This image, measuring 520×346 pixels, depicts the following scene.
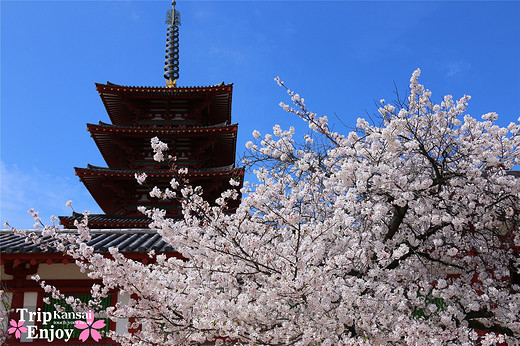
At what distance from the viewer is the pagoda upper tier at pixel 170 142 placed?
635 inches

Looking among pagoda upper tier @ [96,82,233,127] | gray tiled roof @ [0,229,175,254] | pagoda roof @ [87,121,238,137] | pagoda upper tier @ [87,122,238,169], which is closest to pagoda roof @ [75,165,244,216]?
pagoda upper tier @ [87,122,238,169]

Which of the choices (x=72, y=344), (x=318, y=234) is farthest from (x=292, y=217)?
(x=72, y=344)

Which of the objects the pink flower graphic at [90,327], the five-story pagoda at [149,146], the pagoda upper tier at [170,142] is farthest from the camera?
the pagoda upper tier at [170,142]

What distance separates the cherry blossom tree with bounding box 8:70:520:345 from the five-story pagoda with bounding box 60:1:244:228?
8.63m

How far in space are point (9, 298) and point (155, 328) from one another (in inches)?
186

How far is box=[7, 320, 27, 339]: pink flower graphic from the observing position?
8688mm

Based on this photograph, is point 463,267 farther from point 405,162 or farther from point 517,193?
point 405,162

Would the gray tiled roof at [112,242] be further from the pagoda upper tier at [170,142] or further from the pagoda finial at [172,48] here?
the pagoda finial at [172,48]

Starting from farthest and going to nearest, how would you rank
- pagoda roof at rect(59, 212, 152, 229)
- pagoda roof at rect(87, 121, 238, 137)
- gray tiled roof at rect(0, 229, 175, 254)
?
1. pagoda roof at rect(87, 121, 238, 137)
2. pagoda roof at rect(59, 212, 152, 229)
3. gray tiled roof at rect(0, 229, 175, 254)

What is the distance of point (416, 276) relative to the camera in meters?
6.36
